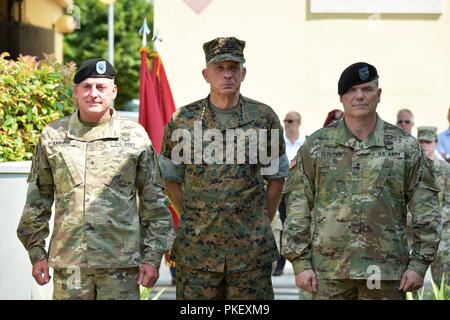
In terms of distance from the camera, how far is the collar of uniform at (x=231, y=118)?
5.87 metres

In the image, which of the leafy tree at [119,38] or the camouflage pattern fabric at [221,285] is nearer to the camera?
the camouflage pattern fabric at [221,285]

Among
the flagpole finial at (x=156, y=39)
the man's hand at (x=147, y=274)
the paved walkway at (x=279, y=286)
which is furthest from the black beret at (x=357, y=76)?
the flagpole finial at (x=156, y=39)

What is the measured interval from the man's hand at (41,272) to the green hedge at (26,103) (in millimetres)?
Answer: 2183

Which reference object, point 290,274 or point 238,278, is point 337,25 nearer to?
point 290,274

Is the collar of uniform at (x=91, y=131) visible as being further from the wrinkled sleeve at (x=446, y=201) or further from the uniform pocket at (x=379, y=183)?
the wrinkled sleeve at (x=446, y=201)

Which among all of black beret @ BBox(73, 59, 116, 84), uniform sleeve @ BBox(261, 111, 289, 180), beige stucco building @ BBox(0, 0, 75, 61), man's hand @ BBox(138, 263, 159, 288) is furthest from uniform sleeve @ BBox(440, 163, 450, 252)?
beige stucco building @ BBox(0, 0, 75, 61)

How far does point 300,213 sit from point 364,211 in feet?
1.22

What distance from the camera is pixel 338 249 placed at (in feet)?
17.6

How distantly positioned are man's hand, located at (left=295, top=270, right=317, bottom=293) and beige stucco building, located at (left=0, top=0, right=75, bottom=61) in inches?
352

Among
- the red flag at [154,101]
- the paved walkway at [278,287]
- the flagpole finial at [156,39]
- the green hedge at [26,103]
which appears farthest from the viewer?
the flagpole finial at [156,39]

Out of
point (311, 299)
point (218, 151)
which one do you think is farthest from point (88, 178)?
point (311, 299)

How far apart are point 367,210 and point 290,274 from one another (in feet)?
19.4

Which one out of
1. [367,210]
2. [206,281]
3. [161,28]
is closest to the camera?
[367,210]

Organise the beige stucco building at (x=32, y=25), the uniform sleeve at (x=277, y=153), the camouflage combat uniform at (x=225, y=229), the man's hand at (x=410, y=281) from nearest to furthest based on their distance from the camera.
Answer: the man's hand at (x=410, y=281) < the camouflage combat uniform at (x=225, y=229) < the uniform sleeve at (x=277, y=153) < the beige stucco building at (x=32, y=25)
